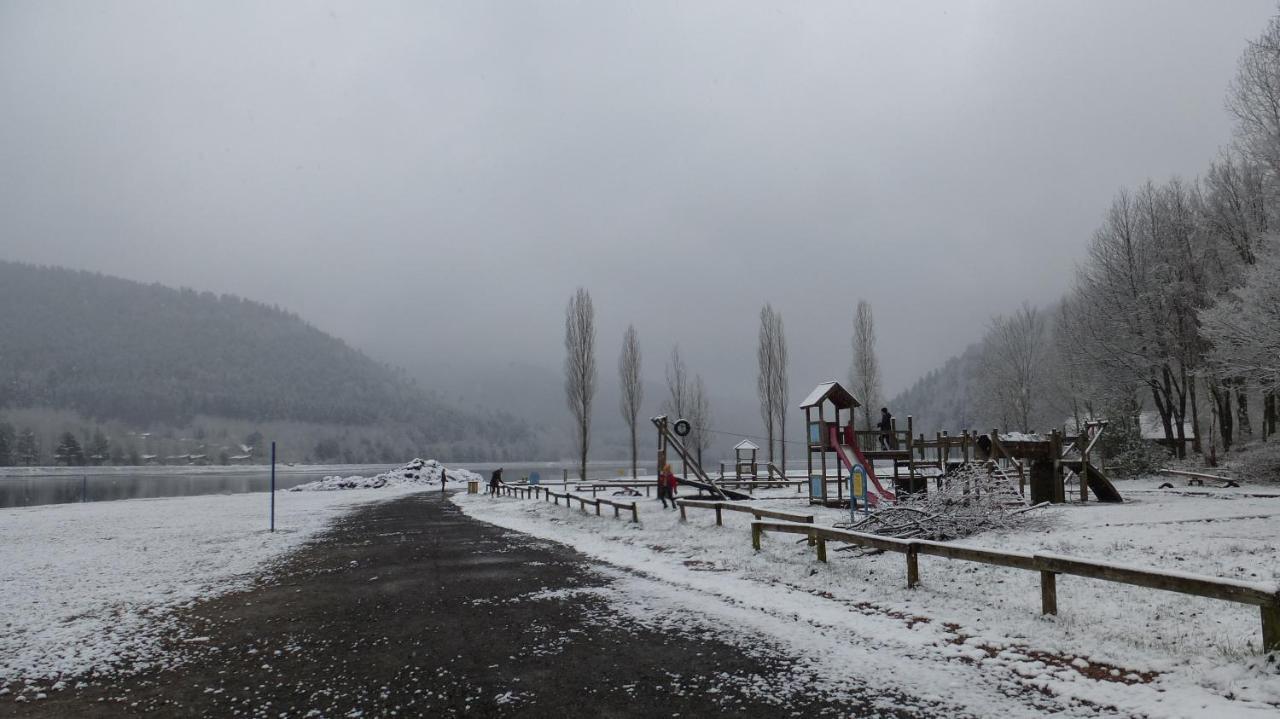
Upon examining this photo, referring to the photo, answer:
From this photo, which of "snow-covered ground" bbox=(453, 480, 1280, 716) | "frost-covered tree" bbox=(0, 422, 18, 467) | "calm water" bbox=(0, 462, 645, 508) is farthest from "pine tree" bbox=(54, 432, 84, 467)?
"snow-covered ground" bbox=(453, 480, 1280, 716)

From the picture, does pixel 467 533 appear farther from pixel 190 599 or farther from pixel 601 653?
pixel 601 653

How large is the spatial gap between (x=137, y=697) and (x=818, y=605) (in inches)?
303

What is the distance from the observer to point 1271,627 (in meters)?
5.78

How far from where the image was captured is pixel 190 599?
10.6 metres

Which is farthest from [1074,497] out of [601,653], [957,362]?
[957,362]

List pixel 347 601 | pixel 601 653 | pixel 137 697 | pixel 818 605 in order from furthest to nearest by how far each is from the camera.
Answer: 1. pixel 347 601
2. pixel 818 605
3. pixel 601 653
4. pixel 137 697

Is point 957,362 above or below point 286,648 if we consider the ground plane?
above

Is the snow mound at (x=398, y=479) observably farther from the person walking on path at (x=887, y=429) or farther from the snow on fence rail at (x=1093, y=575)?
Result: the snow on fence rail at (x=1093, y=575)

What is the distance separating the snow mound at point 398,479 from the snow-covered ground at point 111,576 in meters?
28.6

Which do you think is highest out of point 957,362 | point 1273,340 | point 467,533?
point 957,362

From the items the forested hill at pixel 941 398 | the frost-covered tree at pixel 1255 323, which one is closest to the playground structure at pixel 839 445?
the frost-covered tree at pixel 1255 323

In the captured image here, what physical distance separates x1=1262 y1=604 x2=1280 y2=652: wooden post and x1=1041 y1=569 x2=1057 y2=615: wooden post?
2.06 m

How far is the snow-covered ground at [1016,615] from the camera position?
5754mm

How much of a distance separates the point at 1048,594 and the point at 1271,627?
222 cm
